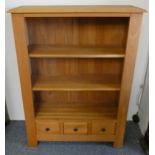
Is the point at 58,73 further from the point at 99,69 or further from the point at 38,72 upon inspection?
the point at 99,69

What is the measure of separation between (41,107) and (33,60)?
52 cm

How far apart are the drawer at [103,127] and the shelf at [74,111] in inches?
2.0

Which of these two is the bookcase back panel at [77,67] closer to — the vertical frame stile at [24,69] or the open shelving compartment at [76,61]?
the open shelving compartment at [76,61]

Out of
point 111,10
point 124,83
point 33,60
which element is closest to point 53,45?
point 33,60

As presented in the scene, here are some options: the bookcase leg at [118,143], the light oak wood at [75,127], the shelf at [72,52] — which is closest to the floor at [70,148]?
the bookcase leg at [118,143]

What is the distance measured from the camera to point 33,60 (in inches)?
66.7

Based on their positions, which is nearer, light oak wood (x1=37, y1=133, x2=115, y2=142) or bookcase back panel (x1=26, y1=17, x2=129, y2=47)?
bookcase back panel (x1=26, y1=17, x2=129, y2=47)

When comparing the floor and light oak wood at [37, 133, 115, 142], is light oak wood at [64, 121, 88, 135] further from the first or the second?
the floor

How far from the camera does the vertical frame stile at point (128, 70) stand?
130 cm

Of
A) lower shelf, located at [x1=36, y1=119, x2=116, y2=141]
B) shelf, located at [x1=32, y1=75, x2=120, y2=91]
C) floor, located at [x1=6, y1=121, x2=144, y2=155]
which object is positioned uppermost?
shelf, located at [x1=32, y1=75, x2=120, y2=91]

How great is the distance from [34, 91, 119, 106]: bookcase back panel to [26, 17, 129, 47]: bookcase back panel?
552 mm

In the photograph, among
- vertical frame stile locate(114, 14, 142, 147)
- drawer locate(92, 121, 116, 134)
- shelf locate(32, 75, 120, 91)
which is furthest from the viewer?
drawer locate(92, 121, 116, 134)

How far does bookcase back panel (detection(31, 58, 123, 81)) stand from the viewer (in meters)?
1.75

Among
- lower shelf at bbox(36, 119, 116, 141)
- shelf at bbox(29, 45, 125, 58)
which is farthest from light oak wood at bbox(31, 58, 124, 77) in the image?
lower shelf at bbox(36, 119, 116, 141)
